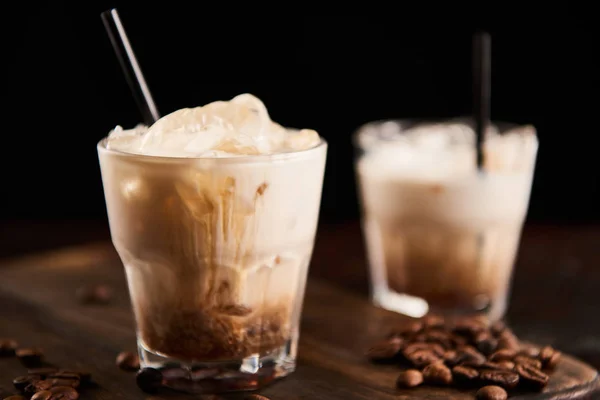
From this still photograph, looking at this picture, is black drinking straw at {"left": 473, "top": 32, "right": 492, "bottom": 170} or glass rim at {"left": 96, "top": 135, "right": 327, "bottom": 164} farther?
black drinking straw at {"left": 473, "top": 32, "right": 492, "bottom": 170}

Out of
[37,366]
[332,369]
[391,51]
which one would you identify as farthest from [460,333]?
[391,51]

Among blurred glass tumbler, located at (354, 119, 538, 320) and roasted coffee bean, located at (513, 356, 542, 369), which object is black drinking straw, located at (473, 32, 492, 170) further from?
roasted coffee bean, located at (513, 356, 542, 369)

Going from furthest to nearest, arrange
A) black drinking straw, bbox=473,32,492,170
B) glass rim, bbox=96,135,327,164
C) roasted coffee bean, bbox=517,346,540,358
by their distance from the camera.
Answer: black drinking straw, bbox=473,32,492,170 < roasted coffee bean, bbox=517,346,540,358 < glass rim, bbox=96,135,327,164

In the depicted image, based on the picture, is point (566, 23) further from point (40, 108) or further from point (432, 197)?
point (40, 108)

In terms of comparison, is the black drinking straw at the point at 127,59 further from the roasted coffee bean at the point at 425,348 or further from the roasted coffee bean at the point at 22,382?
the roasted coffee bean at the point at 425,348

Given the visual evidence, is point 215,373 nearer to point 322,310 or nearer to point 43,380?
point 43,380

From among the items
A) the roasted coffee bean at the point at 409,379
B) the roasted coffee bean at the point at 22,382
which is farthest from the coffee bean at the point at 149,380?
the roasted coffee bean at the point at 409,379

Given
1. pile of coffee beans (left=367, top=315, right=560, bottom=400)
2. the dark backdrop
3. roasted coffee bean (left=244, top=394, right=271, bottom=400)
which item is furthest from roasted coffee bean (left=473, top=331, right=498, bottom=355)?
the dark backdrop

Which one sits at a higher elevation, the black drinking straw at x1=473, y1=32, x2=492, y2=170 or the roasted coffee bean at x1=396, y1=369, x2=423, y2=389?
the black drinking straw at x1=473, y1=32, x2=492, y2=170
